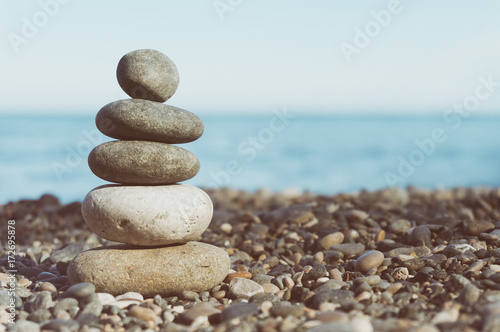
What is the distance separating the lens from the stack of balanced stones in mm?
4547

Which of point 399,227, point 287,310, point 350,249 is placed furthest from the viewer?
point 399,227

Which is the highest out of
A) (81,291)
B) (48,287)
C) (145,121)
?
(145,121)

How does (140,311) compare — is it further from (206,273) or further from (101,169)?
(101,169)

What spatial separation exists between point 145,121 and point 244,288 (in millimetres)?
1838

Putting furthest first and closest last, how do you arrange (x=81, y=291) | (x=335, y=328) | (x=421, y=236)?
(x=421, y=236), (x=81, y=291), (x=335, y=328)

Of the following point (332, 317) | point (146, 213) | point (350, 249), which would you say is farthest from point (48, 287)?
point (350, 249)

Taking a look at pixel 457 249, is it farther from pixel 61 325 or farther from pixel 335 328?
pixel 61 325

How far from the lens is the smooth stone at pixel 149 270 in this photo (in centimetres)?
450

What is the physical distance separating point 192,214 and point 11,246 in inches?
143

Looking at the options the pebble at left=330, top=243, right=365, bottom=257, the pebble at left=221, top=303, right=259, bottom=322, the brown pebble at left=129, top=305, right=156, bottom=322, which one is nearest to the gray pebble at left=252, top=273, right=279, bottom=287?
the pebble at left=221, top=303, right=259, bottom=322

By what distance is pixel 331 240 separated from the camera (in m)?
6.17

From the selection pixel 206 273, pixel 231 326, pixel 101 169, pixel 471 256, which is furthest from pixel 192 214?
pixel 471 256

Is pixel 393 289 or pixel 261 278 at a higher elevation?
pixel 393 289

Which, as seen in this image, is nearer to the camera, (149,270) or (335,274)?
(149,270)
